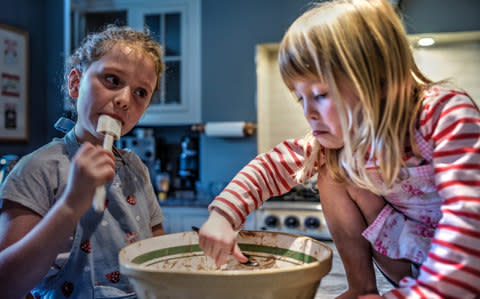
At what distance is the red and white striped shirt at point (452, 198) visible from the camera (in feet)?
1.91

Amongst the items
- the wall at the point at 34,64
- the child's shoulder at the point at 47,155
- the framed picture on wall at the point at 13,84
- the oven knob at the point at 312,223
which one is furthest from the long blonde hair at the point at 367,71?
the wall at the point at 34,64

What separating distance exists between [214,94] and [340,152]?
1.94 metres

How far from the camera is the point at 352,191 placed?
875mm

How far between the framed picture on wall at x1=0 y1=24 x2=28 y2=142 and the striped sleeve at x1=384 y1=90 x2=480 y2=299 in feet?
9.32

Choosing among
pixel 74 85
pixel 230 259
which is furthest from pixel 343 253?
pixel 74 85

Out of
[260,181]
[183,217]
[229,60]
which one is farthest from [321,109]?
[229,60]

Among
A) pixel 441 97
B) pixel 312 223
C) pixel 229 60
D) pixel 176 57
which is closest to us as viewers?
pixel 441 97

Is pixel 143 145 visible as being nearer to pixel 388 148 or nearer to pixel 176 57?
pixel 176 57

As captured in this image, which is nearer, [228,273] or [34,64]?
[228,273]

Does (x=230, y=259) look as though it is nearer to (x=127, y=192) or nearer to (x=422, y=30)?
(x=127, y=192)

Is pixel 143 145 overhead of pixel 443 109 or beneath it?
beneath

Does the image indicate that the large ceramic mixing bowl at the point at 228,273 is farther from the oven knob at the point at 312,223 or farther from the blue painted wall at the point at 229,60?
the blue painted wall at the point at 229,60

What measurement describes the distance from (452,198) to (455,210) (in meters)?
0.02

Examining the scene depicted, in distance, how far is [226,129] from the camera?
2580 mm
